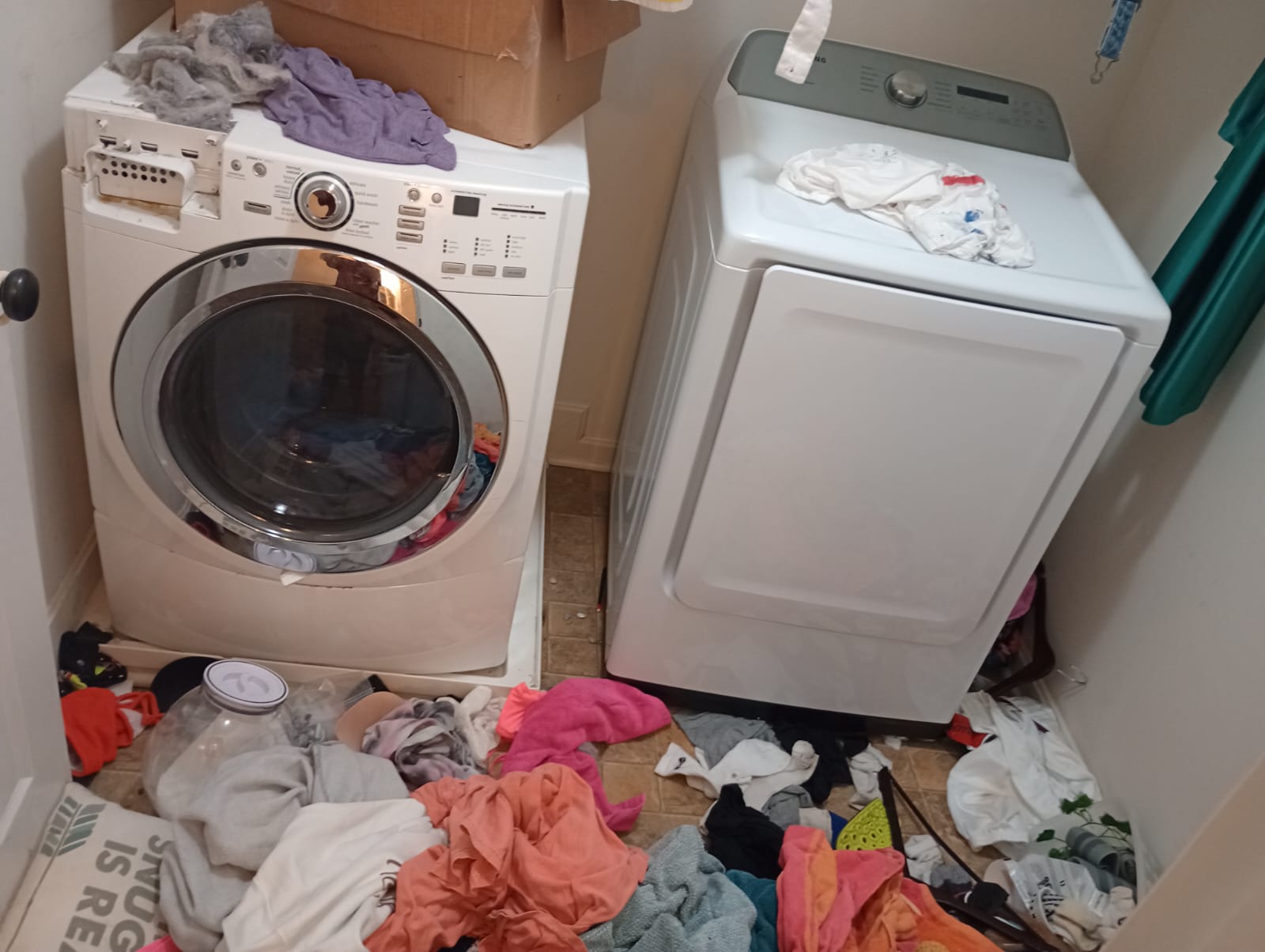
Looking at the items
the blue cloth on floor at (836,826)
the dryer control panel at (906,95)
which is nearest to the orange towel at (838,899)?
the blue cloth on floor at (836,826)

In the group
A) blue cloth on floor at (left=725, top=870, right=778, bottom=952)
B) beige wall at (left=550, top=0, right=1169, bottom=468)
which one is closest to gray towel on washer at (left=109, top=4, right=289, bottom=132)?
beige wall at (left=550, top=0, right=1169, bottom=468)

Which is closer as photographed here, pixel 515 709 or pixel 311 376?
pixel 311 376

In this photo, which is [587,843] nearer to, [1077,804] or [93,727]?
[93,727]

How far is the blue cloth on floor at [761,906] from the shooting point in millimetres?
1329

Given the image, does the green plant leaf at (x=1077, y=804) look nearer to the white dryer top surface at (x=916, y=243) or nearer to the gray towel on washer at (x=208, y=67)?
the white dryer top surface at (x=916, y=243)

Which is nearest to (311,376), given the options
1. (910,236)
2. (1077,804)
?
(910,236)

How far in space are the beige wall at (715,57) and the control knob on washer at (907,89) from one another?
0.18 m

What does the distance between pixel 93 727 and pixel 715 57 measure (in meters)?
1.46

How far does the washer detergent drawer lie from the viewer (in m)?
1.29

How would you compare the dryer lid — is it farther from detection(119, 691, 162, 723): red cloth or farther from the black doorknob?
detection(119, 691, 162, 723): red cloth

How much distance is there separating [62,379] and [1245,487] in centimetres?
169

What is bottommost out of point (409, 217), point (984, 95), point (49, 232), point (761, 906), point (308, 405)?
point (761, 906)

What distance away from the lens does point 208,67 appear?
1204 mm

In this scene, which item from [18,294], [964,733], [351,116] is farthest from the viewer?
[964,733]
